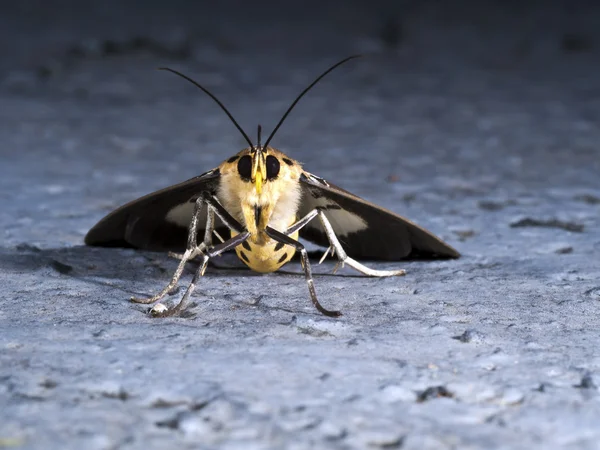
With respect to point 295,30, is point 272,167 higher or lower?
lower

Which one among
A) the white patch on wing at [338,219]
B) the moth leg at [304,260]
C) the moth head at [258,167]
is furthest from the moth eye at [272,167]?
the white patch on wing at [338,219]

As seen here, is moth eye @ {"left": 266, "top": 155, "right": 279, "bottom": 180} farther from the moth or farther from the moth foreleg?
the moth foreleg

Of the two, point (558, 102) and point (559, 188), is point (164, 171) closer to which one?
point (559, 188)

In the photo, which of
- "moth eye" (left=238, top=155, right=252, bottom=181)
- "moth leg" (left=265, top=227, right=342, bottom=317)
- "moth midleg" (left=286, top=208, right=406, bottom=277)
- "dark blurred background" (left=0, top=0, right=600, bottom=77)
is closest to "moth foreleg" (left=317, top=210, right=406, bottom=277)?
"moth midleg" (left=286, top=208, right=406, bottom=277)

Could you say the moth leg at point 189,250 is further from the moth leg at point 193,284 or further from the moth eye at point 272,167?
the moth eye at point 272,167

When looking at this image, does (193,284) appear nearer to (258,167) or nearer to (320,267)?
(258,167)

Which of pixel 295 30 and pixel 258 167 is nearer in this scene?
pixel 258 167

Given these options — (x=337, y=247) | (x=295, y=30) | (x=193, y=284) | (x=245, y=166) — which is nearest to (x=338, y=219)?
(x=337, y=247)
